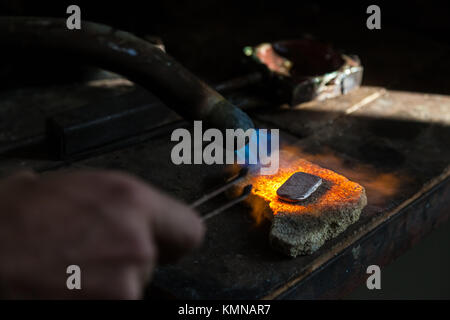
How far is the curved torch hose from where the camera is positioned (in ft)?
6.81

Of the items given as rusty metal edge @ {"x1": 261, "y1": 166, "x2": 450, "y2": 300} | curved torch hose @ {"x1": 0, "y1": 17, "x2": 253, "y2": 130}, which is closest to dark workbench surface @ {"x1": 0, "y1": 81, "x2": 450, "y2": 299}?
rusty metal edge @ {"x1": 261, "y1": 166, "x2": 450, "y2": 300}

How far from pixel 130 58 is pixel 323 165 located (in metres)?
0.98

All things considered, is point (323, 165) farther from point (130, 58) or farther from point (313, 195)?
point (130, 58)

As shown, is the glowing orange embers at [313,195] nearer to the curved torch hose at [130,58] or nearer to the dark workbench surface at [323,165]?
the dark workbench surface at [323,165]

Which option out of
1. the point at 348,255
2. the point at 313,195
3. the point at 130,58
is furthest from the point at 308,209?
the point at 130,58

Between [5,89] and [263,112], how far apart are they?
1.48 m

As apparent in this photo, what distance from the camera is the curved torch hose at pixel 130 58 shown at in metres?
2.07

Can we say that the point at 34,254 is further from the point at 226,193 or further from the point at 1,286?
the point at 226,193

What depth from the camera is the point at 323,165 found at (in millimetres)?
2473

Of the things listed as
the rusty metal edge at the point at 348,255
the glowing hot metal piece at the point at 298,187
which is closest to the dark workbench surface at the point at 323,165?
the rusty metal edge at the point at 348,255

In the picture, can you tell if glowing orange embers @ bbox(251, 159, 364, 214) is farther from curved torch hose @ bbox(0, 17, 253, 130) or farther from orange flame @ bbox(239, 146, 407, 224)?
curved torch hose @ bbox(0, 17, 253, 130)

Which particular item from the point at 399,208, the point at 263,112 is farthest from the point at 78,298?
the point at 263,112

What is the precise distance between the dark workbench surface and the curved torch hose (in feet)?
0.89

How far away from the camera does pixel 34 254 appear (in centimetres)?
100
